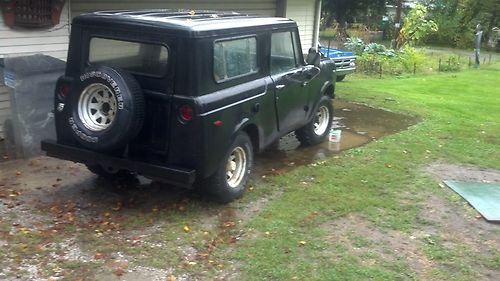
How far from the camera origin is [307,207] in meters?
5.49

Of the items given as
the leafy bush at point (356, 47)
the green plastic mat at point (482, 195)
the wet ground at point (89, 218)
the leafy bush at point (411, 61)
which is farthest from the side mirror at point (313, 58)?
the leafy bush at point (356, 47)

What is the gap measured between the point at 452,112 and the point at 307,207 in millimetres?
6690

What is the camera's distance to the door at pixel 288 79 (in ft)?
20.7

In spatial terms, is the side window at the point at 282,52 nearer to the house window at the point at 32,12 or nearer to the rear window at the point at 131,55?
the rear window at the point at 131,55

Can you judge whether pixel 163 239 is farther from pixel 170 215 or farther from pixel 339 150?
pixel 339 150

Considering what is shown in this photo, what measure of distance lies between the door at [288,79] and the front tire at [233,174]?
87cm

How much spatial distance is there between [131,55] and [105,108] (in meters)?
0.56

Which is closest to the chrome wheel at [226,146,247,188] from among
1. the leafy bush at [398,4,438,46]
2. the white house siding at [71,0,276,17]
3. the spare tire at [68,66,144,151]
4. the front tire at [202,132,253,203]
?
the front tire at [202,132,253,203]

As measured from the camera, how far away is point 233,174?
18.7ft

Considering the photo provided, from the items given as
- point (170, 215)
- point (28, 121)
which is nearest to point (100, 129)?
point (170, 215)

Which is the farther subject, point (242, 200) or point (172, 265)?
point (242, 200)

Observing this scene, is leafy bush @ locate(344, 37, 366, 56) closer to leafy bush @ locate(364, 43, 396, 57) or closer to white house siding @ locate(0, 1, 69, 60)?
leafy bush @ locate(364, 43, 396, 57)

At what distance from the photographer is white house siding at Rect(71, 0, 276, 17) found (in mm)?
8210

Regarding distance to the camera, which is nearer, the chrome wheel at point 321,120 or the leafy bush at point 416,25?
the chrome wheel at point 321,120
